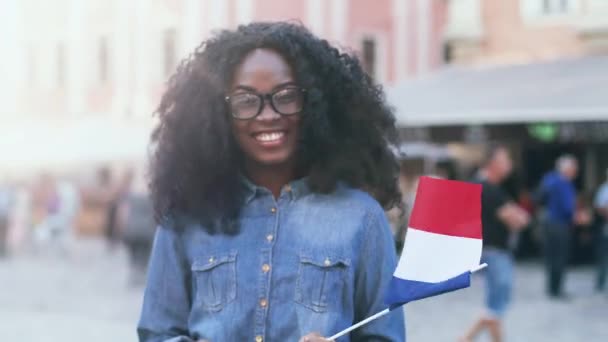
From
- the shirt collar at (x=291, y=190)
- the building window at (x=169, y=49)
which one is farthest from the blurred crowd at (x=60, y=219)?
the shirt collar at (x=291, y=190)

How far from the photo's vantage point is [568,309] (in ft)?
37.2

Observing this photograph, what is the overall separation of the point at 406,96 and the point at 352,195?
580 inches

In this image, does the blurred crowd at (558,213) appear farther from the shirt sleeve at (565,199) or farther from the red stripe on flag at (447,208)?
the red stripe on flag at (447,208)

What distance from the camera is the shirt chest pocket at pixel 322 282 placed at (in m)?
2.44

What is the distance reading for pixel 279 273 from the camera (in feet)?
8.15

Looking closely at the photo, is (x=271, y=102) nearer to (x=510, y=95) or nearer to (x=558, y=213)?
(x=558, y=213)

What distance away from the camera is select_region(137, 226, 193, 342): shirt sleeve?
2549 millimetres

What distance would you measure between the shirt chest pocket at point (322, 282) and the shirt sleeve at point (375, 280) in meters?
0.06

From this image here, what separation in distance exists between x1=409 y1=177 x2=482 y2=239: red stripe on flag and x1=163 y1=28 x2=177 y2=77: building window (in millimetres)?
23946

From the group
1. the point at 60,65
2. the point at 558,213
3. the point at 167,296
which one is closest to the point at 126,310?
the point at 558,213

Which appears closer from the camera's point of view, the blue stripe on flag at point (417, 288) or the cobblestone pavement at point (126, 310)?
the blue stripe on flag at point (417, 288)

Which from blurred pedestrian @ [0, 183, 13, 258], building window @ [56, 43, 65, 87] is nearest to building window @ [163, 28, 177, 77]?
building window @ [56, 43, 65, 87]

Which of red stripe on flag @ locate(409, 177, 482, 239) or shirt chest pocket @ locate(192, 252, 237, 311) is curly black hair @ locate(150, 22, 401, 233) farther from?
red stripe on flag @ locate(409, 177, 482, 239)

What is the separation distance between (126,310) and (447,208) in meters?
9.16
